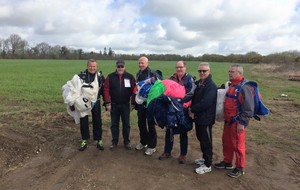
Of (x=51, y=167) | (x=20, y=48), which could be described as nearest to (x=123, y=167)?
(x=51, y=167)

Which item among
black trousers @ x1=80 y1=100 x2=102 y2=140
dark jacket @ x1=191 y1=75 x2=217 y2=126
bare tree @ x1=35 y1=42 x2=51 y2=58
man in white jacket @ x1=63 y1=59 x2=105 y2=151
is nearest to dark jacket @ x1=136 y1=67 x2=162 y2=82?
man in white jacket @ x1=63 y1=59 x2=105 y2=151

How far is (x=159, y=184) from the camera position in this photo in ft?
17.0

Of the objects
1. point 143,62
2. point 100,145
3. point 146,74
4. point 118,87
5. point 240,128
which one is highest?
point 143,62

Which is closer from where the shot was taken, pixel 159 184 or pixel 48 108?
pixel 159 184

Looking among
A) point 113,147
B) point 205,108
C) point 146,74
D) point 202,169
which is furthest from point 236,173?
point 113,147

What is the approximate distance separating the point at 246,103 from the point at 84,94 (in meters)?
3.43

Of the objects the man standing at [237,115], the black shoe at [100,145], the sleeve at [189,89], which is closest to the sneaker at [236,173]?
the man standing at [237,115]

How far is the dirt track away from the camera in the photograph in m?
5.23

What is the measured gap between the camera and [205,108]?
5.41 metres

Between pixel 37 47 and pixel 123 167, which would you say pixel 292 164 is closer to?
pixel 123 167

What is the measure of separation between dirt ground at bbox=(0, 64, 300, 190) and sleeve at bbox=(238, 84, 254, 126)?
120cm

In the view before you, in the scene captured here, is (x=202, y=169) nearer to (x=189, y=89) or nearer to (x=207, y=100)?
(x=207, y=100)

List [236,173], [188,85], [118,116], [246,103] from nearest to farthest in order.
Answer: [246,103] < [236,173] < [188,85] < [118,116]

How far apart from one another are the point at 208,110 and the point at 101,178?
2.31 meters
